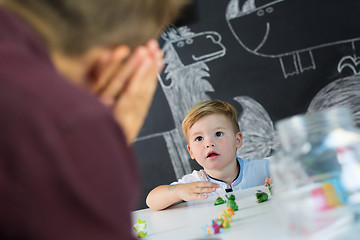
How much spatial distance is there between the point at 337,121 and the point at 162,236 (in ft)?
1.54

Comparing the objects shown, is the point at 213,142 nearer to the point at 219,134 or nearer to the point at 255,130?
the point at 219,134

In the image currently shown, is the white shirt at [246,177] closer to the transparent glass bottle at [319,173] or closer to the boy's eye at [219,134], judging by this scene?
the boy's eye at [219,134]

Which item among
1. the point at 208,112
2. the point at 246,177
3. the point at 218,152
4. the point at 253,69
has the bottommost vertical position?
the point at 246,177

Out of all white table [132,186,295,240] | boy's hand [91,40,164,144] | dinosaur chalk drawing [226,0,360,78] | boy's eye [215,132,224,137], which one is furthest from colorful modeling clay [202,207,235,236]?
dinosaur chalk drawing [226,0,360,78]

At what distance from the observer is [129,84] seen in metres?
0.45

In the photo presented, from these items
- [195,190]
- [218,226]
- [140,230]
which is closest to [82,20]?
[218,226]

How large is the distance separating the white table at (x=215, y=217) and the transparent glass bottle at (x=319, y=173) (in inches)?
1.9

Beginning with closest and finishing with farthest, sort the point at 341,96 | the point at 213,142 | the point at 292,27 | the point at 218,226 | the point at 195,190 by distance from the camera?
1. the point at 218,226
2. the point at 195,190
3. the point at 213,142
4. the point at 341,96
5. the point at 292,27

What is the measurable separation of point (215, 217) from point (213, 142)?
0.86 meters

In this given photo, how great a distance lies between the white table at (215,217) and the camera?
724mm

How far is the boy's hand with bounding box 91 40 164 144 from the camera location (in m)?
0.42

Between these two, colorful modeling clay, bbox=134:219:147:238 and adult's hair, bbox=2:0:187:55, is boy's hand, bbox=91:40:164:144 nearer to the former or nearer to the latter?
adult's hair, bbox=2:0:187:55

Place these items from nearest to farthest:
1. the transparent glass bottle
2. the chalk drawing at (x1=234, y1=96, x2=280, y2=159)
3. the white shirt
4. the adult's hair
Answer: the adult's hair → the transparent glass bottle → the white shirt → the chalk drawing at (x1=234, y1=96, x2=280, y2=159)

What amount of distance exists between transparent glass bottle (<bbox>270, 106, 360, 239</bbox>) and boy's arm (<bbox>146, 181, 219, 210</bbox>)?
0.66 meters
